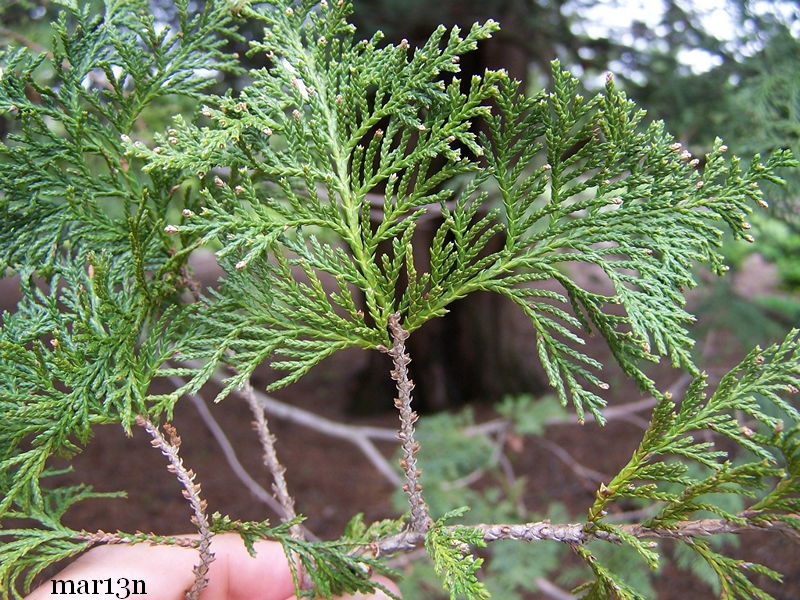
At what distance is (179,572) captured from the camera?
1.26 meters

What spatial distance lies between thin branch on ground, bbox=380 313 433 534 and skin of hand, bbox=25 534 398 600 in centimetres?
28

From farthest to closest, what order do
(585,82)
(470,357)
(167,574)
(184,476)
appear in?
(470,357) → (585,82) → (167,574) → (184,476)

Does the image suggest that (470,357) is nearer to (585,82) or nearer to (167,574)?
(585,82)

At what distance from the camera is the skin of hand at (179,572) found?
1.16m

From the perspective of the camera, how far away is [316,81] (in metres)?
1.15

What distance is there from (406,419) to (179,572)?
60cm

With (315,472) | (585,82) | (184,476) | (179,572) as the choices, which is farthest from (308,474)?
(184,476)

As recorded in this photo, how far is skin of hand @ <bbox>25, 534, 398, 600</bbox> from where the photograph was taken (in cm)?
116

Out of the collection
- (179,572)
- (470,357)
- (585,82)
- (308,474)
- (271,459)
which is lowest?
(308,474)

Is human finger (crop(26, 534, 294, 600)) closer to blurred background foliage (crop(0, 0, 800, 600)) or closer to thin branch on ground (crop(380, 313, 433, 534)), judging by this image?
thin branch on ground (crop(380, 313, 433, 534))

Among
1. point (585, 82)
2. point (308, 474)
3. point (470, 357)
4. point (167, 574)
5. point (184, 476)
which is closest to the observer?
point (184, 476)

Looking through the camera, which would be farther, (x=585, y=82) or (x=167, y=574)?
(x=585, y=82)

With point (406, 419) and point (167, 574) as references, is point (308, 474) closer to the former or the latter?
point (167, 574)

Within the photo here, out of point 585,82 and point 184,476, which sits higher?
point 585,82
